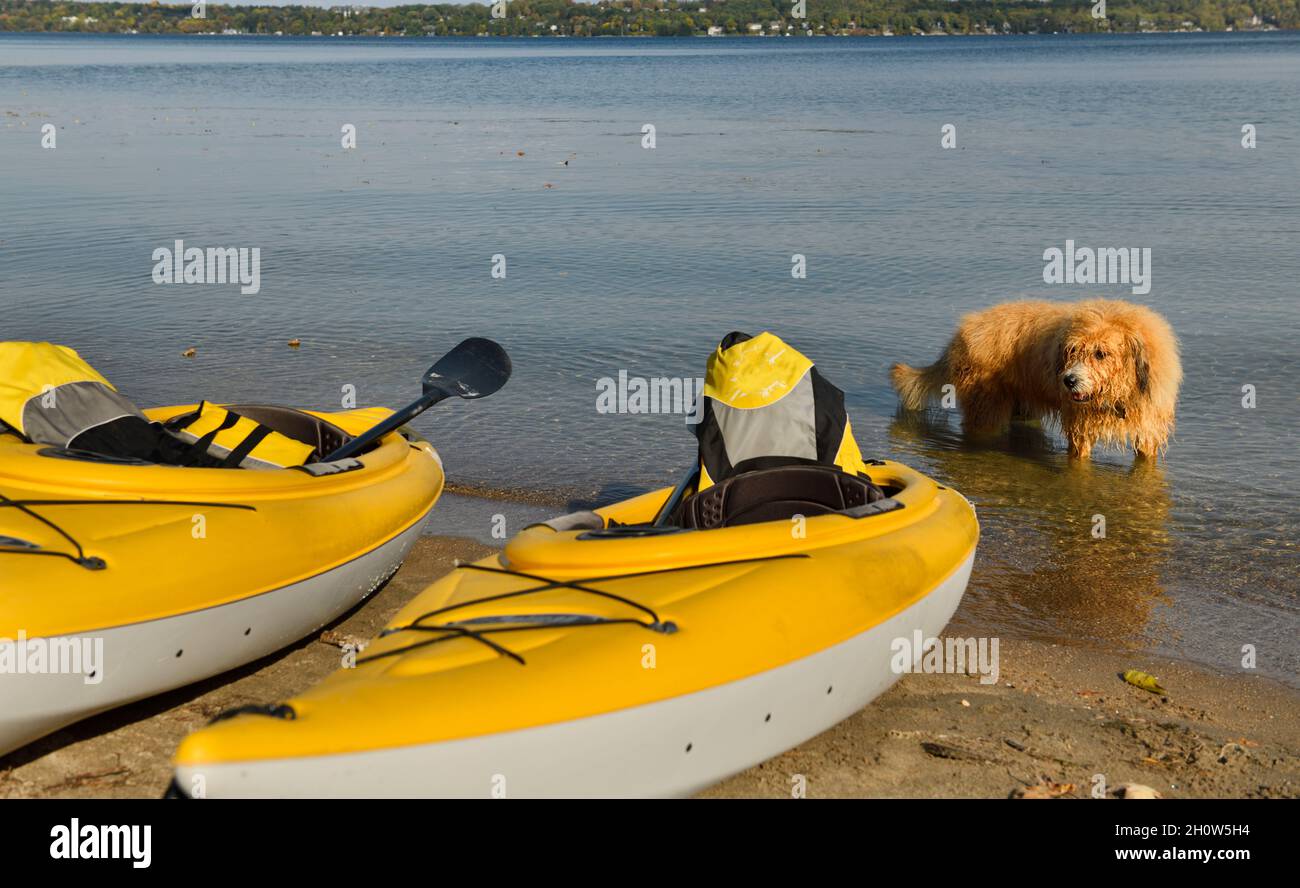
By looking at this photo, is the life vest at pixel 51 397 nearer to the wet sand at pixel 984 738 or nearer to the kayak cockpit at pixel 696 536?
the wet sand at pixel 984 738

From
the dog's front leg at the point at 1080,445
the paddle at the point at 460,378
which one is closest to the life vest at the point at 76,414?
the paddle at the point at 460,378

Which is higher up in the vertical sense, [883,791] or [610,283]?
[610,283]

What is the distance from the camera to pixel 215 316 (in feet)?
41.1

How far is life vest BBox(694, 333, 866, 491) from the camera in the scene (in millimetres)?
5504

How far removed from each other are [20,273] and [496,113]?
71.7ft

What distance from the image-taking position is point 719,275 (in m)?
13.9

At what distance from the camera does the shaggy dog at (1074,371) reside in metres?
8.05

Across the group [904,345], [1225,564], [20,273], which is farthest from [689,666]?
[20,273]

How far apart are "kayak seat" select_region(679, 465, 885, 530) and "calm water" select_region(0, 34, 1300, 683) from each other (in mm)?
1267

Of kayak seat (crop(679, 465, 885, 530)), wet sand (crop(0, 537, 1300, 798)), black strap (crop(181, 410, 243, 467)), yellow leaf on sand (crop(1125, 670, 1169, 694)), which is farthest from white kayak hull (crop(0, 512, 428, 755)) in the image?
yellow leaf on sand (crop(1125, 670, 1169, 694))

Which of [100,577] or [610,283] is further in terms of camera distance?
[610,283]

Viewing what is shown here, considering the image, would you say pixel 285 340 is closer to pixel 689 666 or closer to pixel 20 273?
pixel 20 273

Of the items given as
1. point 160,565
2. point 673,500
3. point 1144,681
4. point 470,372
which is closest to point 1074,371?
point 1144,681
